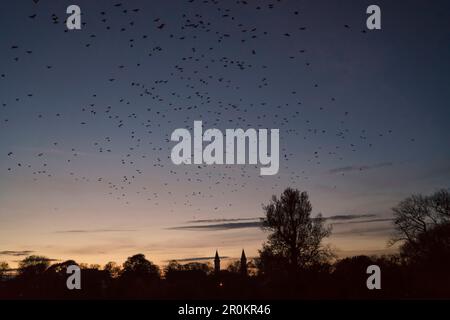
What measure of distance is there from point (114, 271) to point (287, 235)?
244 feet

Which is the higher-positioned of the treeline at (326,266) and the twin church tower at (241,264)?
the treeline at (326,266)

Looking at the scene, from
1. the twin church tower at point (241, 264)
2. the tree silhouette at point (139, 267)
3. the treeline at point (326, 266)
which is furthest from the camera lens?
the twin church tower at point (241, 264)

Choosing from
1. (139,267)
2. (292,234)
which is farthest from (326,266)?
(139,267)

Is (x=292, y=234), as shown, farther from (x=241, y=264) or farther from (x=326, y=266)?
(x=241, y=264)

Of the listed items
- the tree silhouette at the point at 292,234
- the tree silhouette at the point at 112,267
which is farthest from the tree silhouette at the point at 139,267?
the tree silhouette at the point at 292,234

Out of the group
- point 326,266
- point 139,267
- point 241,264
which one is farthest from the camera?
point 241,264

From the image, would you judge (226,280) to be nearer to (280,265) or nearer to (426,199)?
(280,265)

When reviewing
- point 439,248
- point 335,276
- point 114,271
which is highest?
point 439,248

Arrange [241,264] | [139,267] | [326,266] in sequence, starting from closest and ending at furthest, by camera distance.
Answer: [326,266] → [139,267] → [241,264]

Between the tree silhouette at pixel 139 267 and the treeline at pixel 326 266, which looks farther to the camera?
the tree silhouette at pixel 139 267

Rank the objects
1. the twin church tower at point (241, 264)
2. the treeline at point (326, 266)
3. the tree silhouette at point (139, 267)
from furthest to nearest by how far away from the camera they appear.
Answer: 1. the twin church tower at point (241, 264)
2. the tree silhouette at point (139, 267)
3. the treeline at point (326, 266)

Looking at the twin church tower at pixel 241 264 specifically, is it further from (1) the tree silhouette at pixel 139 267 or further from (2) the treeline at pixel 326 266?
(2) the treeline at pixel 326 266
